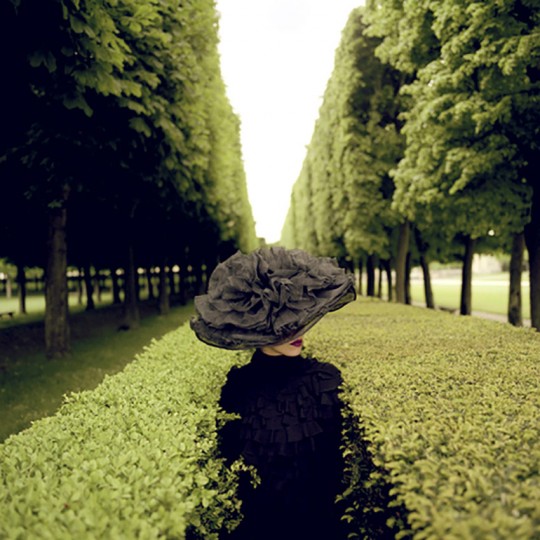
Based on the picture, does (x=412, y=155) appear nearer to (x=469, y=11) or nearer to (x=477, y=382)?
(x=469, y=11)

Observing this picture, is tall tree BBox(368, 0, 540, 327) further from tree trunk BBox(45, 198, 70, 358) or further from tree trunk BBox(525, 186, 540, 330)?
tree trunk BBox(45, 198, 70, 358)

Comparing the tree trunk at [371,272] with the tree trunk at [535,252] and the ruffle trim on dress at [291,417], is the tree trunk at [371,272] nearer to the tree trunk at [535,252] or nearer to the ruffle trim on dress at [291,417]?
the tree trunk at [535,252]

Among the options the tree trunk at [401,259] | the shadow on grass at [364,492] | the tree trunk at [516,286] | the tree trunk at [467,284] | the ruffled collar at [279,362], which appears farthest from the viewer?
the tree trunk at [401,259]

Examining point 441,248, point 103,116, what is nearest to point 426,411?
point 103,116

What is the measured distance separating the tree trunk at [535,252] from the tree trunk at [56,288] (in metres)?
11.4

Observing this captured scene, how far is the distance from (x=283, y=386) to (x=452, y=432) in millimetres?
1127

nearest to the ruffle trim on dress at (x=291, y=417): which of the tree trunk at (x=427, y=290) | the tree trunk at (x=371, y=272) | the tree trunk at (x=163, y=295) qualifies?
the tree trunk at (x=163, y=295)

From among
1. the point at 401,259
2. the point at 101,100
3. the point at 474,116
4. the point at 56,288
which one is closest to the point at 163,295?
the point at 401,259

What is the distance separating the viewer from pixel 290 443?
319 centimetres

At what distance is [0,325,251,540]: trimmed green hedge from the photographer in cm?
211

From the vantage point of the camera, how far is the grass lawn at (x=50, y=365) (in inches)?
327

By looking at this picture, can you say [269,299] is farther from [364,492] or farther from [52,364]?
[52,364]

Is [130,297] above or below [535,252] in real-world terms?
below

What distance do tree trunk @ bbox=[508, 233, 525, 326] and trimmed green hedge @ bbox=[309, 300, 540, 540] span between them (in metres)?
9.84
